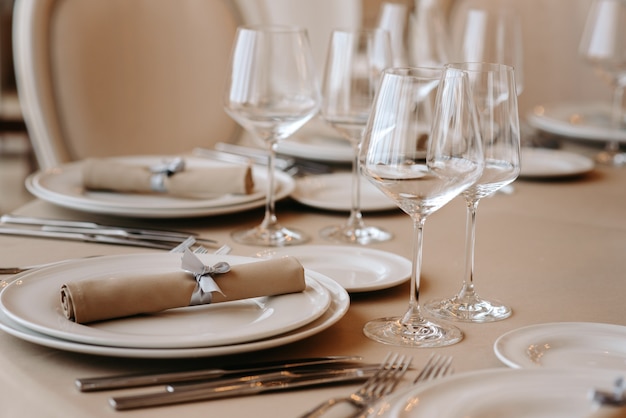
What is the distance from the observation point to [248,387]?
2.29 ft

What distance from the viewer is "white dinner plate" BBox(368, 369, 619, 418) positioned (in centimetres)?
64

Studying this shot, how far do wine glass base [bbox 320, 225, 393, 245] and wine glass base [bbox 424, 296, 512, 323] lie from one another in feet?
0.80

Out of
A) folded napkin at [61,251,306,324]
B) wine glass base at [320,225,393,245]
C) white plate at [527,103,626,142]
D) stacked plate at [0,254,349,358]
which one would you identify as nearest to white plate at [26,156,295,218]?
wine glass base at [320,225,393,245]

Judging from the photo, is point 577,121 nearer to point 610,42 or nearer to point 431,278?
point 610,42

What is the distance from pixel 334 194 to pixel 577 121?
852 mm

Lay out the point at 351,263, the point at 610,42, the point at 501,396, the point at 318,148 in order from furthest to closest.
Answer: the point at 610,42 < the point at 318,148 < the point at 351,263 < the point at 501,396

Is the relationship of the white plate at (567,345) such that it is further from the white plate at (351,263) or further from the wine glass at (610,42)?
the wine glass at (610,42)

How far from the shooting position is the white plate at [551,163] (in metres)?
1.54

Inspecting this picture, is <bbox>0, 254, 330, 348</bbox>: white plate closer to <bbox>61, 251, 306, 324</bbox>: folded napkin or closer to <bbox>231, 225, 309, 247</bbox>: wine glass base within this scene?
<bbox>61, 251, 306, 324</bbox>: folded napkin

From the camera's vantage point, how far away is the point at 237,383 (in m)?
0.71

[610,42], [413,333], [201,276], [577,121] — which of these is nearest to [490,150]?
[413,333]

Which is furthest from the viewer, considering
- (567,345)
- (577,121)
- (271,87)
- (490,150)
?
(577,121)

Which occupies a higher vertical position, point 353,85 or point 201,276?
point 353,85

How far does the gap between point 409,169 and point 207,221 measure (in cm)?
50
